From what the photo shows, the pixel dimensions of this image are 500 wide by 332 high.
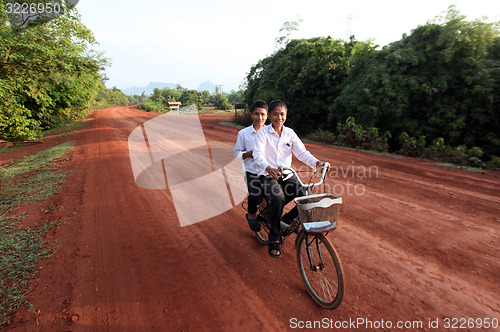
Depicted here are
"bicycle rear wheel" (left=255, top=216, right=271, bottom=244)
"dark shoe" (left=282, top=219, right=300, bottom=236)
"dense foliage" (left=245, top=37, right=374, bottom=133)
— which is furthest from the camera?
"dense foliage" (left=245, top=37, right=374, bottom=133)

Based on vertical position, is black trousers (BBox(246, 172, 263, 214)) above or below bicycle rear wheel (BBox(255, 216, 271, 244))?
above

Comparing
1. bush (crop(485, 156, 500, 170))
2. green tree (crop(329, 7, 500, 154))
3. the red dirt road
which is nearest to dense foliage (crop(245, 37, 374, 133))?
green tree (crop(329, 7, 500, 154))

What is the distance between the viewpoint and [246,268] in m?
3.08

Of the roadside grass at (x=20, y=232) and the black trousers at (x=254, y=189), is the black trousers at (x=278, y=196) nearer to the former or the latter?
the black trousers at (x=254, y=189)

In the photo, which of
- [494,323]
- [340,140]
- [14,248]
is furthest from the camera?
[340,140]

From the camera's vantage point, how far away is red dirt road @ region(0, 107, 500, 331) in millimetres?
2352

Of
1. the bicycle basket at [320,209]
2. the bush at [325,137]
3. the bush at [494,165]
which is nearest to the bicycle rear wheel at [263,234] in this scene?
the bicycle basket at [320,209]

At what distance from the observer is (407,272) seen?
2.95 meters

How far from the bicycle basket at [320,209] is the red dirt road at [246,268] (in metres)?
0.97

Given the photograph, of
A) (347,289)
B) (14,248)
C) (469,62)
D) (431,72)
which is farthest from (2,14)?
(469,62)

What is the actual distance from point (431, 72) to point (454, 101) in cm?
147

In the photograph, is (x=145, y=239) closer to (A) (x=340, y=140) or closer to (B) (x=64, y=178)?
(B) (x=64, y=178)

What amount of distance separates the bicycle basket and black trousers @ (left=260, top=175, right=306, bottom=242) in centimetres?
50

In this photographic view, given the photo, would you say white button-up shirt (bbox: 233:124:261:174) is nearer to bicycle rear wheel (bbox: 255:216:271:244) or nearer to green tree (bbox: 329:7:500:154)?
bicycle rear wheel (bbox: 255:216:271:244)
